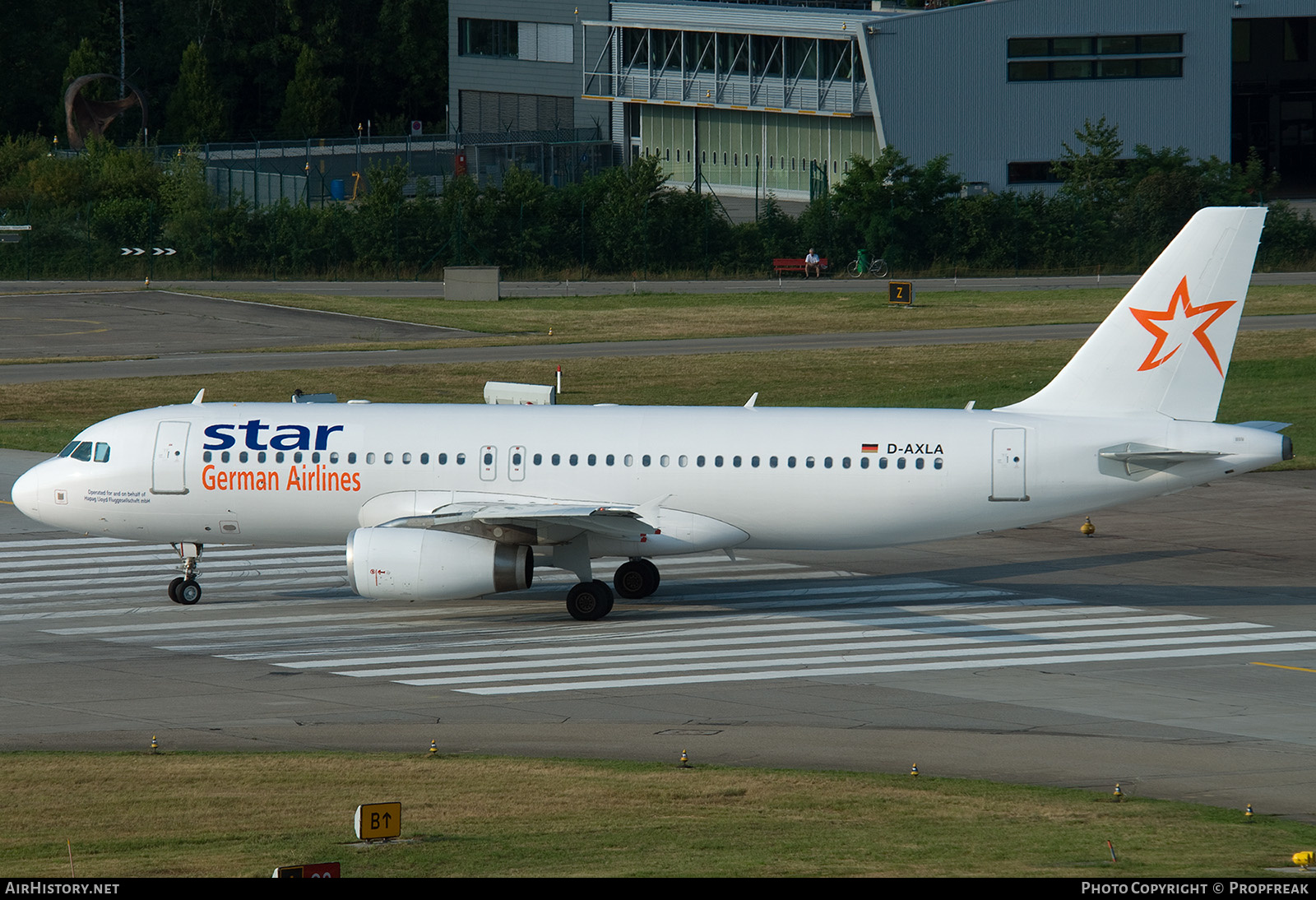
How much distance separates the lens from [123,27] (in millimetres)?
141750

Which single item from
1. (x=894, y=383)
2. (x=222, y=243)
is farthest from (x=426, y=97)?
(x=894, y=383)

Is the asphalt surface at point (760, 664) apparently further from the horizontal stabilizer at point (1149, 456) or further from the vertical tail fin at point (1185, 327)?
the vertical tail fin at point (1185, 327)

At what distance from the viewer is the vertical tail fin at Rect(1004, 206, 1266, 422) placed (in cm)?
3139

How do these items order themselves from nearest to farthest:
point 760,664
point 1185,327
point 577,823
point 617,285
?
point 577,823 < point 760,664 < point 1185,327 < point 617,285

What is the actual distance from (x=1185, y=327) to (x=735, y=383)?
3101 cm

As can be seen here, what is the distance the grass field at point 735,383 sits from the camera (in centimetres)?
5681

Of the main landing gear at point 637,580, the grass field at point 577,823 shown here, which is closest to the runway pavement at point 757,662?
the main landing gear at point 637,580

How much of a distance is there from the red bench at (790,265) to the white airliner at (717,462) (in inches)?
2480

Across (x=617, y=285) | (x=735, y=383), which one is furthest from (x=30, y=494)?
(x=617, y=285)

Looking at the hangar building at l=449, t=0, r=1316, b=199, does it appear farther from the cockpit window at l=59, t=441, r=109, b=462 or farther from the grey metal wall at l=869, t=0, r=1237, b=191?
the cockpit window at l=59, t=441, r=109, b=462

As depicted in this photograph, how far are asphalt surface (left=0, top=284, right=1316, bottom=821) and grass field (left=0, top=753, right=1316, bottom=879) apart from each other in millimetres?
1340

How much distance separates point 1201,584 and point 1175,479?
5207mm

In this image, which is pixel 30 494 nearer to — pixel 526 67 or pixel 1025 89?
pixel 1025 89

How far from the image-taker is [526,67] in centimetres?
12656
